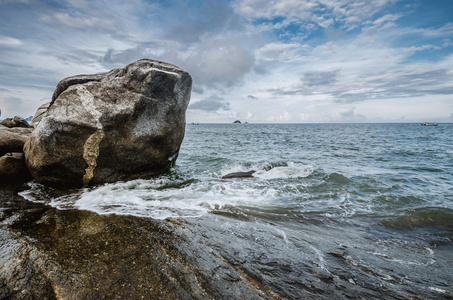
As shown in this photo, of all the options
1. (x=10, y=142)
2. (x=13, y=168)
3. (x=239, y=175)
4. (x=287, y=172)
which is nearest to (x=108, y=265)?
(x=13, y=168)

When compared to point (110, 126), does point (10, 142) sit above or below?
below

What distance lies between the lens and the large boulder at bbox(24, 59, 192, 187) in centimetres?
677

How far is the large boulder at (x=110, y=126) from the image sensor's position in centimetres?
677

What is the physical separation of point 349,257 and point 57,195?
7510 millimetres

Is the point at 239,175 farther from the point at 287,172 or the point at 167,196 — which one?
the point at 167,196

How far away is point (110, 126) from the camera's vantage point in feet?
24.3

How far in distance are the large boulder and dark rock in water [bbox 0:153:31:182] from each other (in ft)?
2.01

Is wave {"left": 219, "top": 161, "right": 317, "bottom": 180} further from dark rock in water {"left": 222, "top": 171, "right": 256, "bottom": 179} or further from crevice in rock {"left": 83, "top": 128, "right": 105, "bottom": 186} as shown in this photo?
crevice in rock {"left": 83, "top": 128, "right": 105, "bottom": 186}

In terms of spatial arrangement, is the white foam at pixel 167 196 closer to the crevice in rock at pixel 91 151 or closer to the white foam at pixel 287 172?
the crevice in rock at pixel 91 151

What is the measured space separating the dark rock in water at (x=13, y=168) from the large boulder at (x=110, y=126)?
0.61 m

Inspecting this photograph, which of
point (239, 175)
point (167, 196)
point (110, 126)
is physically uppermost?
point (110, 126)

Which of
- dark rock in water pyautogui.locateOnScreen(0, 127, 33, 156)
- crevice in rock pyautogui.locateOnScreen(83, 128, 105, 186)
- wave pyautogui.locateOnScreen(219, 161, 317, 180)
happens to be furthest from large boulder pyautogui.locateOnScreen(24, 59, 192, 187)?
wave pyautogui.locateOnScreen(219, 161, 317, 180)

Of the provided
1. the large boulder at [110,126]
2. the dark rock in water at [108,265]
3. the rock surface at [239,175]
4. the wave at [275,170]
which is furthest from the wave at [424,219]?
the large boulder at [110,126]

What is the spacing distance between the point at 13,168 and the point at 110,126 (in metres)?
3.26
